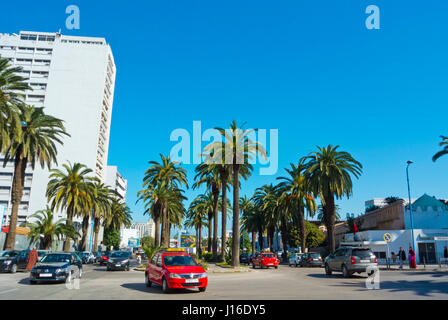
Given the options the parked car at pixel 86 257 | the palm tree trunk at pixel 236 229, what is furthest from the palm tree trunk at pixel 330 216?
the parked car at pixel 86 257

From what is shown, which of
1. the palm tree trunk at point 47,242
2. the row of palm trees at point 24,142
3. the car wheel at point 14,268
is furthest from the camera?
the palm tree trunk at point 47,242

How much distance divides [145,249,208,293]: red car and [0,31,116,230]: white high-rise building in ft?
248

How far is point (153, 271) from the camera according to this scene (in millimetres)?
15117

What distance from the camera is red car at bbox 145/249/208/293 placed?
43.1 ft

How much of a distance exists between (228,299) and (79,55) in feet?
309

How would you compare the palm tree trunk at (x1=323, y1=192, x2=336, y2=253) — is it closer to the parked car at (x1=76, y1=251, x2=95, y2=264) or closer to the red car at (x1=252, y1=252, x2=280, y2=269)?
the red car at (x1=252, y1=252, x2=280, y2=269)

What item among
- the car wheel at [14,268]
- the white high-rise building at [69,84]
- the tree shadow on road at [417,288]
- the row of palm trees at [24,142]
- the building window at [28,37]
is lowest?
the car wheel at [14,268]

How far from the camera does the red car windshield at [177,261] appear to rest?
47.2 feet

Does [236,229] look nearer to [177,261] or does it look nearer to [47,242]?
[177,261]

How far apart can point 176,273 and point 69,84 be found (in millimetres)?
88163

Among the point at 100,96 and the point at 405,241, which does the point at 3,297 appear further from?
the point at 100,96

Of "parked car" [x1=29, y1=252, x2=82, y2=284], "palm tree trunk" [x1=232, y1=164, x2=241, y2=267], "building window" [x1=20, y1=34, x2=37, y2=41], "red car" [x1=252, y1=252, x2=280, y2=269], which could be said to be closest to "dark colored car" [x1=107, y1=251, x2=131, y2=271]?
"palm tree trunk" [x1=232, y1=164, x2=241, y2=267]

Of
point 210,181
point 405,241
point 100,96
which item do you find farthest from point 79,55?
point 405,241

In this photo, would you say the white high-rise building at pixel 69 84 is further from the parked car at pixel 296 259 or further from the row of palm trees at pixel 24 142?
the parked car at pixel 296 259
